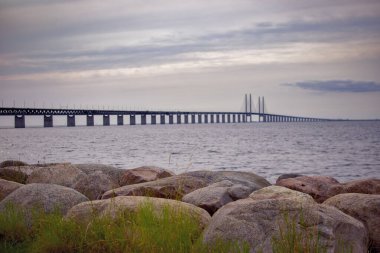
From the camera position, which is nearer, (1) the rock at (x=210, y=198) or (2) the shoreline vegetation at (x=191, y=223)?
(2) the shoreline vegetation at (x=191, y=223)

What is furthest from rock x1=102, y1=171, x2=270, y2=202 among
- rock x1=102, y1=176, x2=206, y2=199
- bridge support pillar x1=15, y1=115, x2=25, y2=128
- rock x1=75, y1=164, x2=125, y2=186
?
bridge support pillar x1=15, y1=115, x2=25, y2=128

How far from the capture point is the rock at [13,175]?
51.8 ft

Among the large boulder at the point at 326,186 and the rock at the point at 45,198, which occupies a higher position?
the rock at the point at 45,198

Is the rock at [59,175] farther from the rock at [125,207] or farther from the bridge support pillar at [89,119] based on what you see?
the bridge support pillar at [89,119]

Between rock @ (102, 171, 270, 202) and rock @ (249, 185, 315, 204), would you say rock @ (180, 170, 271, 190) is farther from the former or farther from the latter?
rock @ (249, 185, 315, 204)

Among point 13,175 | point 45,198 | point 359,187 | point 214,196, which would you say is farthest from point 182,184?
point 13,175

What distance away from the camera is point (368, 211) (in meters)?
8.99

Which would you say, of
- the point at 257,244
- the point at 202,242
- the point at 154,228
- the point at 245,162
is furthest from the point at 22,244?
the point at 245,162

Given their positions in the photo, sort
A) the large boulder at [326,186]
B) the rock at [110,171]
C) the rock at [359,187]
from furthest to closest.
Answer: the rock at [110,171]
the large boulder at [326,186]
the rock at [359,187]

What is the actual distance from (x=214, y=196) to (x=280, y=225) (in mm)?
2947

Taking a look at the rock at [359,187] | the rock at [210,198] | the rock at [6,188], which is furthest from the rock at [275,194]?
the rock at [6,188]

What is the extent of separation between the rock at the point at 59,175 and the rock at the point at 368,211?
6.75m

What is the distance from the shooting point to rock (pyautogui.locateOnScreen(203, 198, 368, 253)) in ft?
22.3

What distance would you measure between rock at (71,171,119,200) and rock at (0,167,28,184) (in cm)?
347
